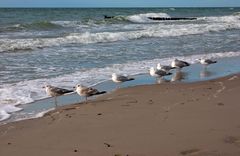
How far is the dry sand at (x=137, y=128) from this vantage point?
5.32 m

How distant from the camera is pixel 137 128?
20.5 feet

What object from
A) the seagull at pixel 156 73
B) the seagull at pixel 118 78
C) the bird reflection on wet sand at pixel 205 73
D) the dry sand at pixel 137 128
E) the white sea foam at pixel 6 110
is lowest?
the bird reflection on wet sand at pixel 205 73

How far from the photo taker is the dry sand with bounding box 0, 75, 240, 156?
5.32m

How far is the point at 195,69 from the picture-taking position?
13.4 m

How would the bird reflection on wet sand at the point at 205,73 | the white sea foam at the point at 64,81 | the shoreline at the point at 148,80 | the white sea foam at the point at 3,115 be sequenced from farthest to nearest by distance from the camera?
the bird reflection on wet sand at the point at 205,73 → the white sea foam at the point at 64,81 → the shoreline at the point at 148,80 → the white sea foam at the point at 3,115

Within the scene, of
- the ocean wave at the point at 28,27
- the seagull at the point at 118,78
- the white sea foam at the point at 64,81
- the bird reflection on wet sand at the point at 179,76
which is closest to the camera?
the white sea foam at the point at 64,81

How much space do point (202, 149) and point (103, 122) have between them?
1.88m

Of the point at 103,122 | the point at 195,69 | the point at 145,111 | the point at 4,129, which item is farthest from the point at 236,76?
the point at 4,129

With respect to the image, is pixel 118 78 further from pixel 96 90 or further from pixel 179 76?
pixel 179 76

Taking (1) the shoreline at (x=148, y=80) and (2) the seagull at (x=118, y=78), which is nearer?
(1) the shoreline at (x=148, y=80)

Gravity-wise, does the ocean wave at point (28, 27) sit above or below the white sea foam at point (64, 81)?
below

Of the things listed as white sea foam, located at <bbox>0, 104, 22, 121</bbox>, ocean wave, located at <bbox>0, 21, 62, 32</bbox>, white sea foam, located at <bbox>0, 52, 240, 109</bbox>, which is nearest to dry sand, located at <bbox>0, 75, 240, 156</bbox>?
white sea foam, located at <bbox>0, 104, 22, 121</bbox>

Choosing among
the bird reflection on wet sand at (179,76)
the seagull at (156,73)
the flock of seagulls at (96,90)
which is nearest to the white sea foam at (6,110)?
the flock of seagulls at (96,90)

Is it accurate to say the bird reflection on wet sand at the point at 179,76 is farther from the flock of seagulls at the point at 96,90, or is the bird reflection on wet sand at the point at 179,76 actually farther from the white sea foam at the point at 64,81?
the white sea foam at the point at 64,81
